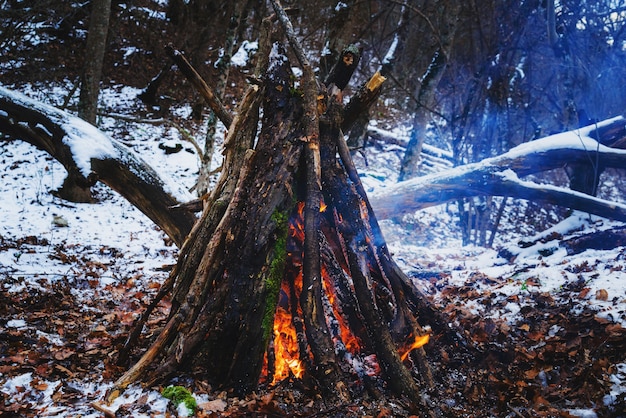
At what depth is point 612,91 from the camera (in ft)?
31.0

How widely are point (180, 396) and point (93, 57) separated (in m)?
9.50

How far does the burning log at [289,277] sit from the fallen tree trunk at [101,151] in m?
1.69

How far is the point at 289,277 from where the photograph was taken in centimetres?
323

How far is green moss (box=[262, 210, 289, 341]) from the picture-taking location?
283 cm

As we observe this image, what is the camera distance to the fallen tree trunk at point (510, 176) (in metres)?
5.90

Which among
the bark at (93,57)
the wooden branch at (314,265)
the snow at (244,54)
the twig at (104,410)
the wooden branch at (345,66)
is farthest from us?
the snow at (244,54)

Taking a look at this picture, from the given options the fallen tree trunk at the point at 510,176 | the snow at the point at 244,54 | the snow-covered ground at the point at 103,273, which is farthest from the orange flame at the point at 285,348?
the snow at the point at 244,54

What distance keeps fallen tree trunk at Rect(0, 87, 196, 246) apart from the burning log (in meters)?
1.69

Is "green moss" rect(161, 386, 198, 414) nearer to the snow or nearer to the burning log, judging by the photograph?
the burning log

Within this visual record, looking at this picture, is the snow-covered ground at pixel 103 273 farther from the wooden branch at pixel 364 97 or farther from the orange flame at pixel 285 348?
the wooden branch at pixel 364 97

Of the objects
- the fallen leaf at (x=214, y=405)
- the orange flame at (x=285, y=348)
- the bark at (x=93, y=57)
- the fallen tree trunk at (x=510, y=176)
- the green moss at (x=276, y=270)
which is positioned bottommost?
the fallen leaf at (x=214, y=405)

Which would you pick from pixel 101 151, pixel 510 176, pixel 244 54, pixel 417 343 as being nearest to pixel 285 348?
pixel 417 343

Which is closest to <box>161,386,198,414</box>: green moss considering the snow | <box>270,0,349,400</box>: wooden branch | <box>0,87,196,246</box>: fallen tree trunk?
<box>270,0,349,400</box>: wooden branch

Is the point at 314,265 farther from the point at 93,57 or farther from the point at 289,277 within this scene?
the point at 93,57
